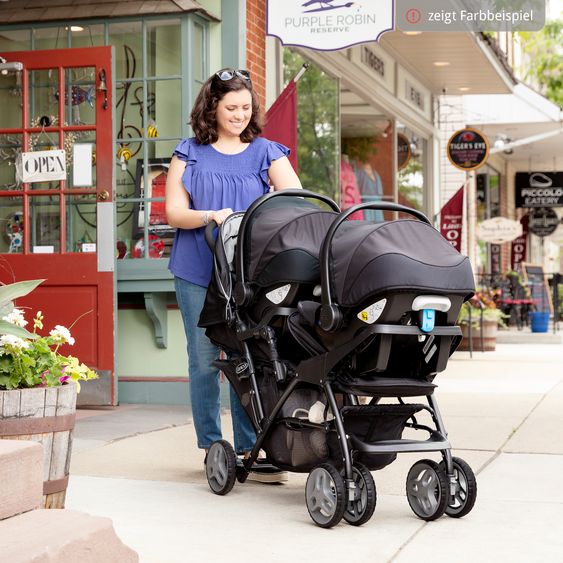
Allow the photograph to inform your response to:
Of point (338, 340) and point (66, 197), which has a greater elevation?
point (66, 197)

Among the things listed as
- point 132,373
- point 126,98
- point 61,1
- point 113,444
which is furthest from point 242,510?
point 61,1

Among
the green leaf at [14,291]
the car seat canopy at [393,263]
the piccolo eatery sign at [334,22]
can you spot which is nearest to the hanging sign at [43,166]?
the piccolo eatery sign at [334,22]

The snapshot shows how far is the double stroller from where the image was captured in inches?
153

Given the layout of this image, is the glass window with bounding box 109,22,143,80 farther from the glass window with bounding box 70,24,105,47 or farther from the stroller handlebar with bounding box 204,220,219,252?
the stroller handlebar with bounding box 204,220,219,252

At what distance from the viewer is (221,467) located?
4.65m

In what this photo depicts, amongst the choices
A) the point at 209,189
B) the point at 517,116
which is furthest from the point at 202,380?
the point at 517,116

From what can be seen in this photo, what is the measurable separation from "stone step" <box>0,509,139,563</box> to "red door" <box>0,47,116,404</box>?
4481 millimetres

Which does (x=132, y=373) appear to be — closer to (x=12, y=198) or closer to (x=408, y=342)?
(x=12, y=198)

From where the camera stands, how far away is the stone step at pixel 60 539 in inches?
112

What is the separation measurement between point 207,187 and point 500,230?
17.2 meters

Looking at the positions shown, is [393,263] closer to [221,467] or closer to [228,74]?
[221,467]

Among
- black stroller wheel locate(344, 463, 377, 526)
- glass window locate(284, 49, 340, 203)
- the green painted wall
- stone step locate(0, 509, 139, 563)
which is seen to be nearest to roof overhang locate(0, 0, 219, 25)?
the green painted wall

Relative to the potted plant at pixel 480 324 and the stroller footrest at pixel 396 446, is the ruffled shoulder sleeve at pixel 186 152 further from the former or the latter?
the potted plant at pixel 480 324

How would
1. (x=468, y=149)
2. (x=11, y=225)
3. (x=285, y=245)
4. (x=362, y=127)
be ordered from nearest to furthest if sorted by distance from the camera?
(x=285, y=245) → (x=11, y=225) → (x=362, y=127) → (x=468, y=149)
